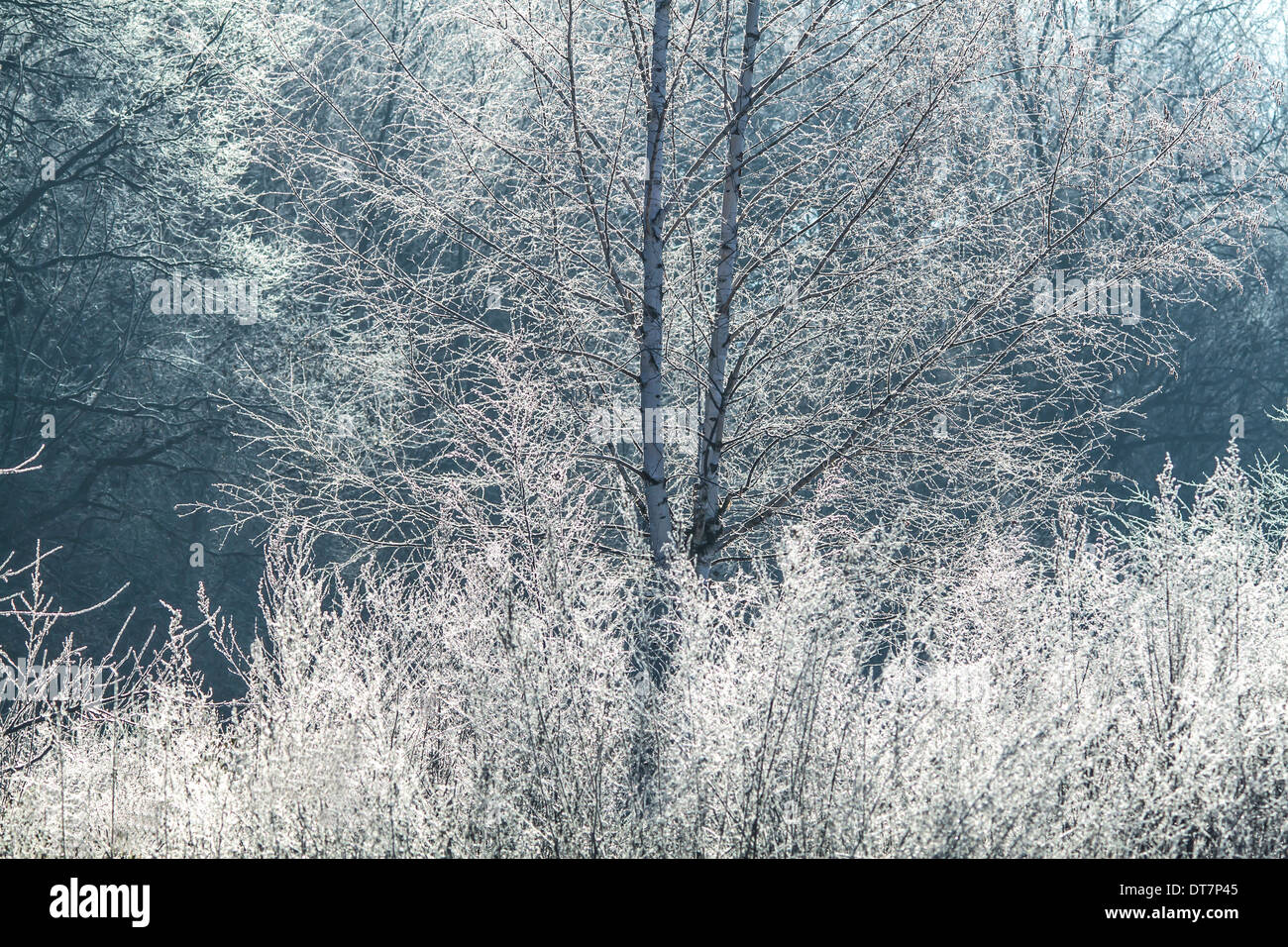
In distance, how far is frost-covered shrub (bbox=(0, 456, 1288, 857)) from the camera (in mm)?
3574

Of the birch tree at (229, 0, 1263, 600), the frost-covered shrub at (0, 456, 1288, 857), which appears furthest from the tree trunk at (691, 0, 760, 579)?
the frost-covered shrub at (0, 456, 1288, 857)

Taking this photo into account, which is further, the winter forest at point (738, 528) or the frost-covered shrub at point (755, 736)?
the winter forest at point (738, 528)

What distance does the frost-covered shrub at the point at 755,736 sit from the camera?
11.7 feet

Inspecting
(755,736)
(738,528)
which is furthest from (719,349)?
(755,736)

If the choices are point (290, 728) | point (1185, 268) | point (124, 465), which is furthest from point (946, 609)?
point (124, 465)

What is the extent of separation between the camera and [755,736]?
361 centimetres

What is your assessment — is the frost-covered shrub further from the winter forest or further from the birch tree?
the birch tree

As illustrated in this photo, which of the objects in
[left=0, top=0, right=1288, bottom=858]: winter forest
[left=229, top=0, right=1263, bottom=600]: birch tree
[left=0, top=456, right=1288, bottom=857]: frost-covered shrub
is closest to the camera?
[left=0, top=456, right=1288, bottom=857]: frost-covered shrub

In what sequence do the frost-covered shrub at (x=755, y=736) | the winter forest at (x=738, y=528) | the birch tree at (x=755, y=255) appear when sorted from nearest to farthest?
the frost-covered shrub at (x=755, y=736) → the winter forest at (x=738, y=528) → the birch tree at (x=755, y=255)

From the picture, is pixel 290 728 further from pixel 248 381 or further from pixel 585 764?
pixel 248 381

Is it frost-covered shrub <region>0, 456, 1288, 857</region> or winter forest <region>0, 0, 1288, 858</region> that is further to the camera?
winter forest <region>0, 0, 1288, 858</region>

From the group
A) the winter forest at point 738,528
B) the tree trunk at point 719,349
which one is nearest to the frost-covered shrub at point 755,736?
the winter forest at point 738,528

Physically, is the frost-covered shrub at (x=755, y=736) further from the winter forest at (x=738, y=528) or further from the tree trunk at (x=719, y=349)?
the tree trunk at (x=719, y=349)
